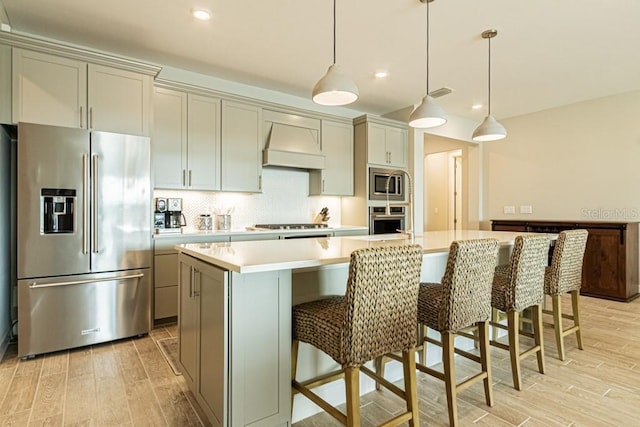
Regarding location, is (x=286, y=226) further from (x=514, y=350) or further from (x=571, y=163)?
(x=571, y=163)

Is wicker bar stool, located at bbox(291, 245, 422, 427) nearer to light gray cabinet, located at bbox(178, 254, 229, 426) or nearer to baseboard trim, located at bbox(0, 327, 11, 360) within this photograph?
light gray cabinet, located at bbox(178, 254, 229, 426)

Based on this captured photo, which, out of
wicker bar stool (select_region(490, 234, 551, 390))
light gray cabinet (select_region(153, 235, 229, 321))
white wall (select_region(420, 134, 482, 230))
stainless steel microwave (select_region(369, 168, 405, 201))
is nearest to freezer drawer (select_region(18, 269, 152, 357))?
light gray cabinet (select_region(153, 235, 229, 321))

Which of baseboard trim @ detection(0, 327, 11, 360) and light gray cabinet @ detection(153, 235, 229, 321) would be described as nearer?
baseboard trim @ detection(0, 327, 11, 360)

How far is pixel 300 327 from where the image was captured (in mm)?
1698

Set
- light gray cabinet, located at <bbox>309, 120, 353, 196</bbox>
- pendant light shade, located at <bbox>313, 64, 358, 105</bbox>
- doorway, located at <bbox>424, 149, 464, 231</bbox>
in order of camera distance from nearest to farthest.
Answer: pendant light shade, located at <bbox>313, 64, 358, 105</bbox> → light gray cabinet, located at <bbox>309, 120, 353, 196</bbox> → doorway, located at <bbox>424, 149, 464, 231</bbox>

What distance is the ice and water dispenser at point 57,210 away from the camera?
2662 millimetres

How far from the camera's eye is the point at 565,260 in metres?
2.64

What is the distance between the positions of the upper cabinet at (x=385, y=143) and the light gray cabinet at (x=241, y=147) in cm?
157

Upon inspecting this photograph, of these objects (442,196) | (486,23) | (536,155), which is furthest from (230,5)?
(442,196)

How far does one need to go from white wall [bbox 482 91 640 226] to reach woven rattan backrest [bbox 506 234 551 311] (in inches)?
135

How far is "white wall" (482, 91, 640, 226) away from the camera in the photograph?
4605 millimetres

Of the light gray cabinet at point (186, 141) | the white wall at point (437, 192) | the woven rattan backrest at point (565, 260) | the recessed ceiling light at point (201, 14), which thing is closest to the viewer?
the woven rattan backrest at point (565, 260)

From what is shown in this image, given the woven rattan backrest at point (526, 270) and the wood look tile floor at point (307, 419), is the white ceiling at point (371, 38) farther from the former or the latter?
the wood look tile floor at point (307, 419)

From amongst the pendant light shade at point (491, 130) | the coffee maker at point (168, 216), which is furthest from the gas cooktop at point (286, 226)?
the pendant light shade at point (491, 130)
